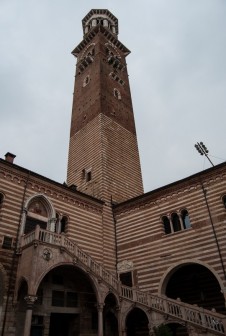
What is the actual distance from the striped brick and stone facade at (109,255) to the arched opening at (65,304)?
0.17 feet

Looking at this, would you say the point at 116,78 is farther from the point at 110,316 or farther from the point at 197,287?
the point at 110,316

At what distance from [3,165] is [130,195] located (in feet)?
40.3

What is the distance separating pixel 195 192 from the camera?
1941cm

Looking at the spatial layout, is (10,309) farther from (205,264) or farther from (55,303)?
(205,264)

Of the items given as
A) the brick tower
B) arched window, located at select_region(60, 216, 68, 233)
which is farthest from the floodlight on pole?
arched window, located at select_region(60, 216, 68, 233)

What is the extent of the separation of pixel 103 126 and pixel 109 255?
40.7ft

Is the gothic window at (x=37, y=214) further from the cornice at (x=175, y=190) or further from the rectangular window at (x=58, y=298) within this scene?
the cornice at (x=175, y=190)

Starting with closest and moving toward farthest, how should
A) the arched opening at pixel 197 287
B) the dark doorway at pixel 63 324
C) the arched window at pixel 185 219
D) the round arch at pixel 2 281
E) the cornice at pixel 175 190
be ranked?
1. the round arch at pixel 2 281
2. the dark doorway at pixel 63 324
3. the arched opening at pixel 197 287
4. the cornice at pixel 175 190
5. the arched window at pixel 185 219

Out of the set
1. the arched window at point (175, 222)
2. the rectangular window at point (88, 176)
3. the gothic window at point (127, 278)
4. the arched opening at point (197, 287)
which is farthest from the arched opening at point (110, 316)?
the rectangular window at point (88, 176)

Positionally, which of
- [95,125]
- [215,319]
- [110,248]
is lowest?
[215,319]

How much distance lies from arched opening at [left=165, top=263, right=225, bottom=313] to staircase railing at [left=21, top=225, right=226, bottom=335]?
3531 millimetres

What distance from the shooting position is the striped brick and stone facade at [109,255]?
1479 cm

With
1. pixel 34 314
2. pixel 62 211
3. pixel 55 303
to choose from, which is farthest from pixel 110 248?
pixel 34 314

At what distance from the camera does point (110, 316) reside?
1805cm
